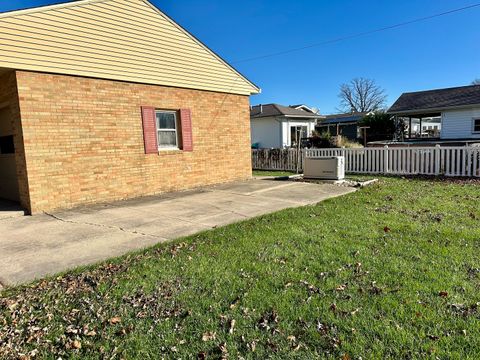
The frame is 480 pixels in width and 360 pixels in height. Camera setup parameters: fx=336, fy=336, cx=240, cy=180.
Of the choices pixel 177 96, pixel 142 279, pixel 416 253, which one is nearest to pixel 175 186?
pixel 177 96

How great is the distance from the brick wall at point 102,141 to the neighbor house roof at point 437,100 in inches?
825

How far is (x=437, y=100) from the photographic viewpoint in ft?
88.7

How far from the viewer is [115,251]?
4.98m

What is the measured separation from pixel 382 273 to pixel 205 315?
213 centimetres

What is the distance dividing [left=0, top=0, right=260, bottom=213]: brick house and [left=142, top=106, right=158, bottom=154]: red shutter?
0.03 m

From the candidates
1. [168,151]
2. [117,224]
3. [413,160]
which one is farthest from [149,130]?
[413,160]

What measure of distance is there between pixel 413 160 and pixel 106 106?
36.9ft

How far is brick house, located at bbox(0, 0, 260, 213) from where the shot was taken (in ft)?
24.8

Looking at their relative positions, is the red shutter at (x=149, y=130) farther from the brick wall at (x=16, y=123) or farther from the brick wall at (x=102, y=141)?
the brick wall at (x=16, y=123)

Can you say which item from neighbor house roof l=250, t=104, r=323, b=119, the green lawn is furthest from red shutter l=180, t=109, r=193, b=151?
neighbor house roof l=250, t=104, r=323, b=119

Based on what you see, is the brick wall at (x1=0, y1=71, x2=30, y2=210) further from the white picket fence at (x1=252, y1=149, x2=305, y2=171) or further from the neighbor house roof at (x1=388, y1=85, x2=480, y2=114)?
the neighbor house roof at (x1=388, y1=85, x2=480, y2=114)

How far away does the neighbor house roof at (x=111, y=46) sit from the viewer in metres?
7.31

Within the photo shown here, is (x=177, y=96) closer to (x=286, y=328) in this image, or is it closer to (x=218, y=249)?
(x=218, y=249)

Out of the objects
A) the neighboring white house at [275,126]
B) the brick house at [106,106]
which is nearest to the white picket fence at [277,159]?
the brick house at [106,106]
